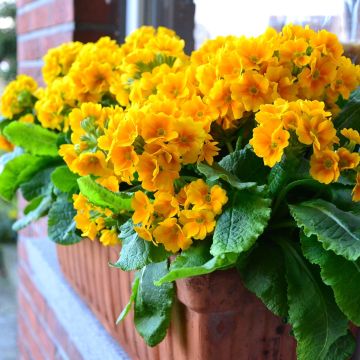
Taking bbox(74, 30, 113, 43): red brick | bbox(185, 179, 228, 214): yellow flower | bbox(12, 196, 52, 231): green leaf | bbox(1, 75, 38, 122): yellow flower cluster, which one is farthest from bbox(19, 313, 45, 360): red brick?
bbox(185, 179, 228, 214): yellow flower

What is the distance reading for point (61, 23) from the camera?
146cm

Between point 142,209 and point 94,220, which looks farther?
point 94,220

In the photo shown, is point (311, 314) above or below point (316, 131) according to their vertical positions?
below

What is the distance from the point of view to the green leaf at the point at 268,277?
0.58 m

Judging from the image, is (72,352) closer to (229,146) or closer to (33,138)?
(33,138)

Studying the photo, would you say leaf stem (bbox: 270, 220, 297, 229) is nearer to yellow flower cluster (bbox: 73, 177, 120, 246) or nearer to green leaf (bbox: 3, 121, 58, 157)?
yellow flower cluster (bbox: 73, 177, 120, 246)

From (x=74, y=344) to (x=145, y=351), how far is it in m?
0.43

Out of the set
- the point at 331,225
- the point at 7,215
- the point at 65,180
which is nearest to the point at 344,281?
the point at 331,225

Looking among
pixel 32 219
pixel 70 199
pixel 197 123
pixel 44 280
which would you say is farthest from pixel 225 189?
pixel 44 280

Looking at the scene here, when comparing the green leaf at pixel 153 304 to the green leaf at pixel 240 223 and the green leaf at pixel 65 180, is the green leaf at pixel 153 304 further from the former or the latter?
the green leaf at pixel 65 180

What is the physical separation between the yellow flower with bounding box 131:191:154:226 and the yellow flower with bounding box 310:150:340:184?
0.59 feet

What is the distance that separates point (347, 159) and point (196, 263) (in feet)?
0.65

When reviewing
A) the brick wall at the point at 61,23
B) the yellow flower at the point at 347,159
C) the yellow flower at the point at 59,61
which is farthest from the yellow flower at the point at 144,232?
the brick wall at the point at 61,23

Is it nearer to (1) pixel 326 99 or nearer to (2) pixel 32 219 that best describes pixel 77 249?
(2) pixel 32 219
